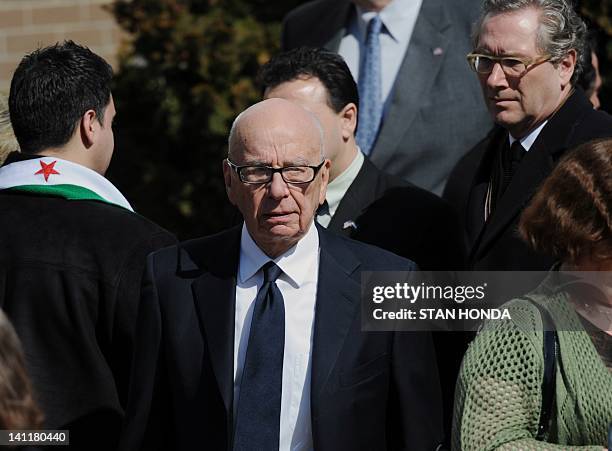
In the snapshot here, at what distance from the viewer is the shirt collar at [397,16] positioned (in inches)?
215

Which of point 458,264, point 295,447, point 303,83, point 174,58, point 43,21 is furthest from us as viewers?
point 43,21

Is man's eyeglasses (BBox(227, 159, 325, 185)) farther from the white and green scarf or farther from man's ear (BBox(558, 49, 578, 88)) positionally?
man's ear (BBox(558, 49, 578, 88))

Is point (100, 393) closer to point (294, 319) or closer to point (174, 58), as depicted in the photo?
point (294, 319)

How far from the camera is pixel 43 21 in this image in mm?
8414

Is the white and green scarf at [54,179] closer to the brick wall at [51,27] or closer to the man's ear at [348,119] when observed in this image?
the man's ear at [348,119]

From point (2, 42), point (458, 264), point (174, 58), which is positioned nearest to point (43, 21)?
point (2, 42)

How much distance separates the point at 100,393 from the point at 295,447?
2.62 ft

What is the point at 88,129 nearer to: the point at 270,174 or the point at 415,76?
the point at 270,174

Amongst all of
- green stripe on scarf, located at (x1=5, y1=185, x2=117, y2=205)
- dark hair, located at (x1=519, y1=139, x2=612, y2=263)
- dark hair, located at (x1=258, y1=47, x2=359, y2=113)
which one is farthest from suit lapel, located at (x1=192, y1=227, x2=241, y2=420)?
dark hair, located at (x1=258, y1=47, x2=359, y2=113)

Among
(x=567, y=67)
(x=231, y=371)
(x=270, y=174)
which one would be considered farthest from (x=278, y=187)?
(x=567, y=67)

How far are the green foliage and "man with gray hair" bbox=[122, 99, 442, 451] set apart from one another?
346 centimetres

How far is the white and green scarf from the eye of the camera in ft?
12.7

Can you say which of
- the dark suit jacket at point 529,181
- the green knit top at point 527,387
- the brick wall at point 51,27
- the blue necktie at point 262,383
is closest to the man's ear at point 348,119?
the dark suit jacket at point 529,181

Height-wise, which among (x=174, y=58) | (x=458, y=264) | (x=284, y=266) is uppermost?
(x=174, y=58)
